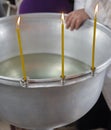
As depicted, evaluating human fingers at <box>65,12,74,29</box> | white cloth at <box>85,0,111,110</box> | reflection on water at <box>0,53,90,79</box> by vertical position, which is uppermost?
white cloth at <box>85,0,111,110</box>

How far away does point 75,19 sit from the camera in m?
0.62

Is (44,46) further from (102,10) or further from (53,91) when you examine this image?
(53,91)

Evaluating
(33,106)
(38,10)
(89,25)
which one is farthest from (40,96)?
(38,10)

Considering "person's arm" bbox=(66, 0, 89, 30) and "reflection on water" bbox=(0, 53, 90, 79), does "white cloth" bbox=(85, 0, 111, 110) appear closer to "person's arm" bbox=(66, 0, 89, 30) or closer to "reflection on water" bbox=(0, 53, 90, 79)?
"person's arm" bbox=(66, 0, 89, 30)

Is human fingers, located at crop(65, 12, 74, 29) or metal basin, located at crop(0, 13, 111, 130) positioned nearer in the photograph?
metal basin, located at crop(0, 13, 111, 130)

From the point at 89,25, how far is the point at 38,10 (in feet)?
1.15

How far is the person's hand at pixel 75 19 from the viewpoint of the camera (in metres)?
0.62

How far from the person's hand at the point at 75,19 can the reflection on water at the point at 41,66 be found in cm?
8

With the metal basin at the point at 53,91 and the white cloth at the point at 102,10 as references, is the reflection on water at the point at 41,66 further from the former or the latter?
the white cloth at the point at 102,10

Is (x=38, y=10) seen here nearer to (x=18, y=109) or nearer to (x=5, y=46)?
(x=5, y=46)

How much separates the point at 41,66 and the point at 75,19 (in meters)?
0.14

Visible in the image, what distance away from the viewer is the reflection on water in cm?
58

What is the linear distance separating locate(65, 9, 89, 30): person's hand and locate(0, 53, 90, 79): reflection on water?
0.08 metres

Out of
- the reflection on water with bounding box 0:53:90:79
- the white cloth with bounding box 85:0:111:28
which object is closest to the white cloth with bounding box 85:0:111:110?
the white cloth with bounding box 85:0:111:28
